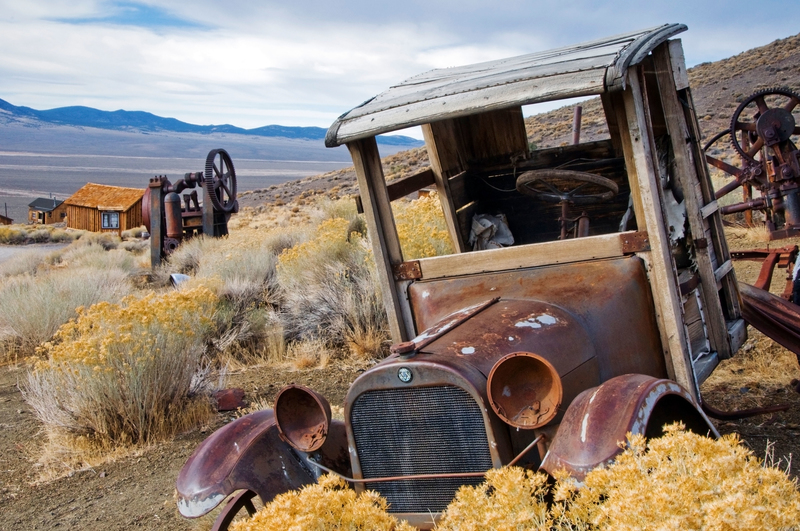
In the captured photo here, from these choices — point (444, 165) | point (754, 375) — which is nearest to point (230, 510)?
point (444, 165)

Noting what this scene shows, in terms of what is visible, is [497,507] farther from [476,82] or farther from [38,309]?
[38,309]

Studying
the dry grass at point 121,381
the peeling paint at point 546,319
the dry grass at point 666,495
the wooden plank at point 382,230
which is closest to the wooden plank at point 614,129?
the wooden plank at point 382,230

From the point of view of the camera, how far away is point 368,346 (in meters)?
7.48

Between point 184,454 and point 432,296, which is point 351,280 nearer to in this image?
point 184,454

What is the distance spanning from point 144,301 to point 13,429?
175 centimetres

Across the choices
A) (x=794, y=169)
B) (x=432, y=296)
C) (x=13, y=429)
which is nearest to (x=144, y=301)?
(x=13, y=429)

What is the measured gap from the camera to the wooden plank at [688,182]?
158 inches

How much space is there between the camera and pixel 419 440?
2730 mm

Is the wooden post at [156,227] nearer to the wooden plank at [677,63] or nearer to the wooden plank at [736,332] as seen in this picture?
the wooden plank at [677,63]

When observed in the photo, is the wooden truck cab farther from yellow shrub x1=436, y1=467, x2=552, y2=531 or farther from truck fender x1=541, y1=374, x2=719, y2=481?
yellow shrub x1=436, y1=467, x2=552, y2=531

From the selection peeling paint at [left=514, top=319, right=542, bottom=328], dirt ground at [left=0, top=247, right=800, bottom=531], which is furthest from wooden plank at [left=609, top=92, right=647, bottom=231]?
dirt ground at [left=0, top=247, right=800, bottom=531]

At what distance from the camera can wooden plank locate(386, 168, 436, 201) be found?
4172 mm

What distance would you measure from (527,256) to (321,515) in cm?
192

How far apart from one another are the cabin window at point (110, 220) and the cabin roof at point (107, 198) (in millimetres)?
297
